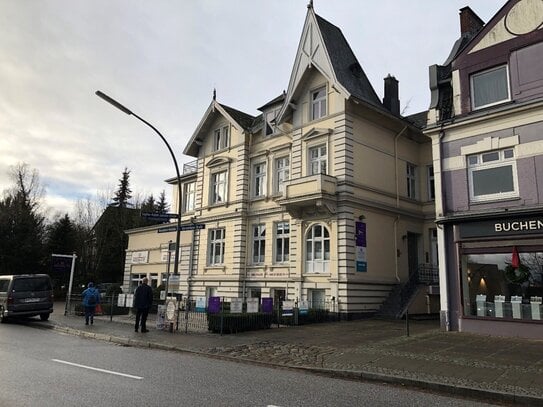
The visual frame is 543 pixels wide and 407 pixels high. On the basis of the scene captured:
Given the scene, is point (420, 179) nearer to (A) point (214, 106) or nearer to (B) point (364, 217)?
(B) point (364, 217)

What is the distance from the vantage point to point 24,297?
2011 cm

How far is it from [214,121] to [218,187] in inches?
177

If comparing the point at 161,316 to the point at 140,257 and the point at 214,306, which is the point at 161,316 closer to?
the point at 214,306

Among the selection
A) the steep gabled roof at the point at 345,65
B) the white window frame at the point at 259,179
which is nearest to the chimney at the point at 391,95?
the steep gabled roof at the point at 345,65

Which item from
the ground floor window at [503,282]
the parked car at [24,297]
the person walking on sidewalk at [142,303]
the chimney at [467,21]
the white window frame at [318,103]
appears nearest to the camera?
the ground floor window at [503,282]

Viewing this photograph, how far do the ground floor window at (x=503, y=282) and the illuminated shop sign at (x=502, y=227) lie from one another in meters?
0.49

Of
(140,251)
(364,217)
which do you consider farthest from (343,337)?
(140,251)

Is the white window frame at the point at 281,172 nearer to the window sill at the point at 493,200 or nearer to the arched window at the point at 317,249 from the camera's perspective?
the arched window at the point at 317,249

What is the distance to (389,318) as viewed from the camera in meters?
21.5

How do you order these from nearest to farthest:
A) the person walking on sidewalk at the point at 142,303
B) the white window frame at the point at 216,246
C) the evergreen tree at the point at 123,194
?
1. the person walking on sidewalk at the point at 142,303
2. the white window frame at the point at 216,246
3. the evergreen tree at the point at 123,194

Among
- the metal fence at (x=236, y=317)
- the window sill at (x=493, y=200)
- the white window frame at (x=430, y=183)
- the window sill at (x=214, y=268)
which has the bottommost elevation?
A: the metal fence at (x=236, y=317)

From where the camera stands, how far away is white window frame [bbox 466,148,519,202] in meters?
14.7

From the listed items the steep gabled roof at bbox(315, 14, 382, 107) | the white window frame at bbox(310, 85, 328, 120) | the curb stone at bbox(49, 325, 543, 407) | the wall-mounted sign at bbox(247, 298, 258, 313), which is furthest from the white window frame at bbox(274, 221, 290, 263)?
the curb stone at bbox(49, 325, 543, 407)

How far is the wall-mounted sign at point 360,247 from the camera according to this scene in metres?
21.8
